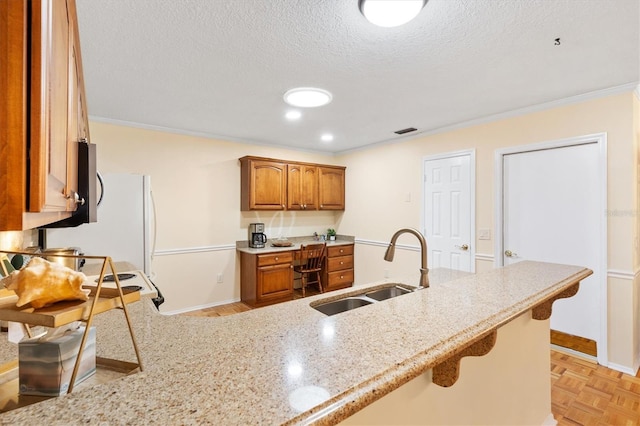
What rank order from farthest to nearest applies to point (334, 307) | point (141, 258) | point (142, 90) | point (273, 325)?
point (141, 258) < point (142, 90) < point (334, 307) < point (273, 325)


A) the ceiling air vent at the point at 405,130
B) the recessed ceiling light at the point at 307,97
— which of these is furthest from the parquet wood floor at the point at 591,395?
the recessed ceiling light at the point at 307,97

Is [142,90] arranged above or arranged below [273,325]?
above

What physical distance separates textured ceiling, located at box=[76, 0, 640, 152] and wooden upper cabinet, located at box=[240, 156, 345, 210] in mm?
1184

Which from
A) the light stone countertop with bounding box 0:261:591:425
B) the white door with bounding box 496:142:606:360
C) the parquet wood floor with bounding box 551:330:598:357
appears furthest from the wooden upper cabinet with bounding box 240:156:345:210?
the parquet wood floor with bounding box 551:330:598:357

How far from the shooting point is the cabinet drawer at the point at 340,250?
474cm

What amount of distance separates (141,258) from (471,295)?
2.96m

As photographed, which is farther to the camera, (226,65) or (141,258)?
(141,258)

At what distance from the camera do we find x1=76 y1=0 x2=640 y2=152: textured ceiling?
1565 millimetres

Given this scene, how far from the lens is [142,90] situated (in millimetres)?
2551

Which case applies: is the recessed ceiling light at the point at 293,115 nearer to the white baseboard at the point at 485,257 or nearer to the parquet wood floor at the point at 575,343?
the white baseboard at the point at 485,257

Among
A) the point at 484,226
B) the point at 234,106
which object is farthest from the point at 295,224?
the point at 484,226

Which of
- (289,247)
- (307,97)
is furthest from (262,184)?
(307,97)

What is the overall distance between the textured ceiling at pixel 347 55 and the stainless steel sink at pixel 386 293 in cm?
151

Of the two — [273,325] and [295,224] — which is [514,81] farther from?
[295,224]
